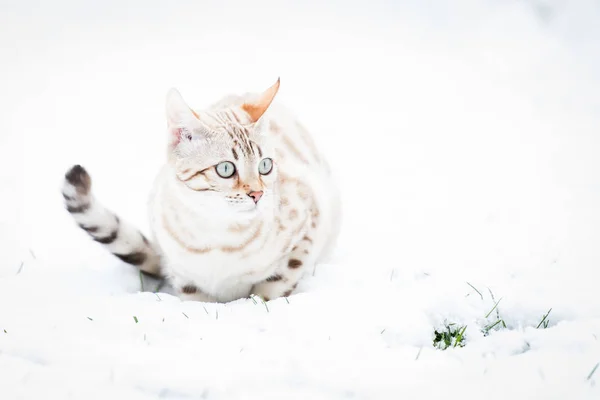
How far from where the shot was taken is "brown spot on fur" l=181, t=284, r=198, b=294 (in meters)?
2.42

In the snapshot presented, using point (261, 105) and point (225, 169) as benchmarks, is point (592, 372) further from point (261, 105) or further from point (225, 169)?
point (261, 105)

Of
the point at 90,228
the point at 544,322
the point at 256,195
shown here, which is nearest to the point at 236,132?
the point at 256,195

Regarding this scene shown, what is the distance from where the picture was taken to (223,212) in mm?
2102

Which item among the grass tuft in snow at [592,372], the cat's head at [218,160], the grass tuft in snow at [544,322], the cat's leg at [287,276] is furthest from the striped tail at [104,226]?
the grass tuft in snow at [592,372]

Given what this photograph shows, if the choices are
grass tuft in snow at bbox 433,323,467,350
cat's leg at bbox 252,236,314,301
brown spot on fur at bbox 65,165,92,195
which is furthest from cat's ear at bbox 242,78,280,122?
grass tuft in snow at bbox 433,323,467,350

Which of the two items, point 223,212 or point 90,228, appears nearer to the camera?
point 223,212

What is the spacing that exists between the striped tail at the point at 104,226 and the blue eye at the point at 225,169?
25.6 inches

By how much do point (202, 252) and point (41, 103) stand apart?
4.38 m

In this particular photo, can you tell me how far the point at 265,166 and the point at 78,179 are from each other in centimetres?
81

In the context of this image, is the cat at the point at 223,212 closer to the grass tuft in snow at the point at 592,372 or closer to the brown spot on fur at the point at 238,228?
the brown spot on fur at the point at 238,228

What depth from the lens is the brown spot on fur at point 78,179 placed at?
2322 millimetres

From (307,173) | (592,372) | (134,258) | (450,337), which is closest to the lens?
(592,372)

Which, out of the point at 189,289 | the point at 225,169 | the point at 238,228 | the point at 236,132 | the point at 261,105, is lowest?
the point at 189,289

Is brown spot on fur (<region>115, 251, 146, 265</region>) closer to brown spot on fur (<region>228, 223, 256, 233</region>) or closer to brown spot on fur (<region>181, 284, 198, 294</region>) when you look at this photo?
brown spot on fur (<region>181, 284, 198, 294</region>)
